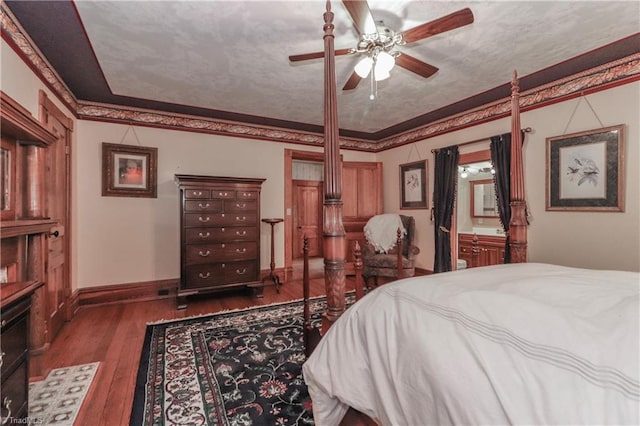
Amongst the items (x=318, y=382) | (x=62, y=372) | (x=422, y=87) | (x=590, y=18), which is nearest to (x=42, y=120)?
(x=62, y=372)

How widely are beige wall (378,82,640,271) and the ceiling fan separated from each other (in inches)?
70.9

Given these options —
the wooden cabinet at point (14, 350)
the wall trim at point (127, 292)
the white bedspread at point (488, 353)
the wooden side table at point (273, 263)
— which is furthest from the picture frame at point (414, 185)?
the wooden cabinet at point (14, 350)

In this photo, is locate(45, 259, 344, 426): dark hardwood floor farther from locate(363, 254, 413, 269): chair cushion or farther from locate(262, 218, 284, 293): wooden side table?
locate(363, 254, 413, 269): chair cushion

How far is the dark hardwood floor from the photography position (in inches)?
68.7

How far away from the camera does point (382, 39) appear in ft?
6.64

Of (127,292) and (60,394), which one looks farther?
(127,292)

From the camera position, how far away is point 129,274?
3688mm

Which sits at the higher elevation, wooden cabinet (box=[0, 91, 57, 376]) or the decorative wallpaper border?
the decorative wallpaper border

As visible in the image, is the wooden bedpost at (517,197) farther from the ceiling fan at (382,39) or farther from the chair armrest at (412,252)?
the chair armrest at (412,252)

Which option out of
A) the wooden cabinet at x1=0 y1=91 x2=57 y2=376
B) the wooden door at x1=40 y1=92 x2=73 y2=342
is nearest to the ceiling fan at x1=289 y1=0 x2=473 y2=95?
the wooden cabinet at x1=0 y1=91 x2=57 y2=376

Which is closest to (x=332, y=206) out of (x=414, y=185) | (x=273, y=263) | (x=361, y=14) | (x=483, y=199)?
(x=361, y=14)

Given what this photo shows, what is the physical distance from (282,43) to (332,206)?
5.45 ft

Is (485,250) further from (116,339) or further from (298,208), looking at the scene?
(116,339)

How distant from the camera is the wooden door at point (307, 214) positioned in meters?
7.24
